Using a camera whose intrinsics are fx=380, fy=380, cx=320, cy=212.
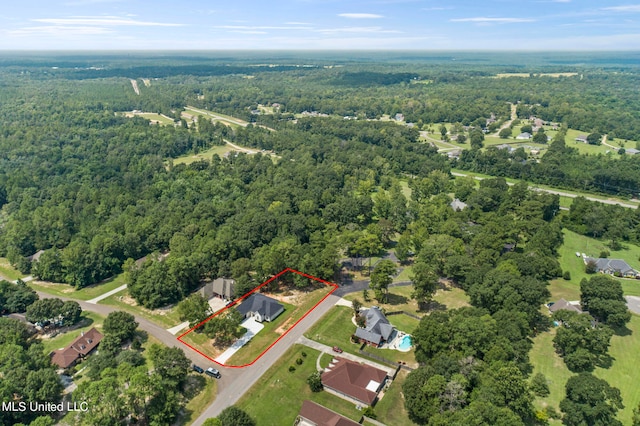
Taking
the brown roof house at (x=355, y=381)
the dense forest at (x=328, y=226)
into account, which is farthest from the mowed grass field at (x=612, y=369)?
the brown roof house at (x=355, y=381)

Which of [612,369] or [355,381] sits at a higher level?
[355,381]

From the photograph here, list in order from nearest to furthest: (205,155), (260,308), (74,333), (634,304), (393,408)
→ 1. (393,408)
2. (74,333)
3. (260,308)
4. (634,304)
5. (205,155)

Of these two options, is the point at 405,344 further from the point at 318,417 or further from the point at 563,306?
the point at 563,306

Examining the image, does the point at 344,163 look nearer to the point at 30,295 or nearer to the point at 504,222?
the point at 504,222

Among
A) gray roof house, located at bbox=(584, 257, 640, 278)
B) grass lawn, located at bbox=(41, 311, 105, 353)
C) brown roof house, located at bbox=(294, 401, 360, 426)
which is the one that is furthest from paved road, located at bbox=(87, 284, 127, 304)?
gray roof house, located at bbox=(584, 257, 640, 278)

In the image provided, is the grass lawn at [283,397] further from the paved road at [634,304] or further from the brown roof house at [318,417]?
the paved road at [634,304]

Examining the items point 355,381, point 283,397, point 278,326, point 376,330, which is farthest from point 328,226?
point 283,397
